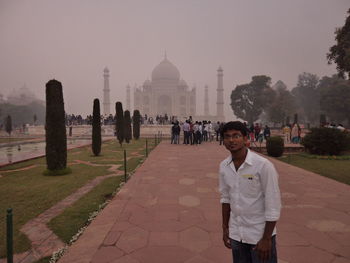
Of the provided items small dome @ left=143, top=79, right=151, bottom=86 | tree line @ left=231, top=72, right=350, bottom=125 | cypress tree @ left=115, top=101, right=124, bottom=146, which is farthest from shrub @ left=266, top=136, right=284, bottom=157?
small dome @ left=143, top=79, right=151, bottom=86

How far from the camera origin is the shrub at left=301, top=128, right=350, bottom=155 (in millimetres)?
10820

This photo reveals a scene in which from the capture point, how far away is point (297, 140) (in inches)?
647

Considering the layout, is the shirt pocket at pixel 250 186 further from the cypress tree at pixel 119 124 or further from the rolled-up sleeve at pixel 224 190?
the cypress tree at pixel 119 124

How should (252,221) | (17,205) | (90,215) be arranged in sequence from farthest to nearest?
(17,205), (90,215), (252,221)

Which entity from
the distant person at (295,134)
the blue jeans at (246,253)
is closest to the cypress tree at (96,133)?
the blue jeans at (246,253)

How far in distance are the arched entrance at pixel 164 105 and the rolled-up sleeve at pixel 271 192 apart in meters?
58.9

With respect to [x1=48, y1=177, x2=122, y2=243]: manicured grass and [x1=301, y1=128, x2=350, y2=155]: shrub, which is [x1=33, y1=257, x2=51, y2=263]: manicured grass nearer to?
[x1=48, y1=177, x2=122, y2=243]: manicured grass

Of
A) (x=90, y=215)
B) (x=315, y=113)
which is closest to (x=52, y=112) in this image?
(x=90, y=215)

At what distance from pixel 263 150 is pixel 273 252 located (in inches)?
492

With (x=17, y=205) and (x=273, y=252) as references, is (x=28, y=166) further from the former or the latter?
(x=273, y=252)

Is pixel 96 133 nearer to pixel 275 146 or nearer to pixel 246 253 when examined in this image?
pixel 275 146

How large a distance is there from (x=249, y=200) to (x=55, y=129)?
698 centimetres

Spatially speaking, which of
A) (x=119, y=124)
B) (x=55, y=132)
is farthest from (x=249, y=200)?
(x=119, y=124)

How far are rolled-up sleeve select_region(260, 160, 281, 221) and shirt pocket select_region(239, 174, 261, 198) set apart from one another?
5 cm
